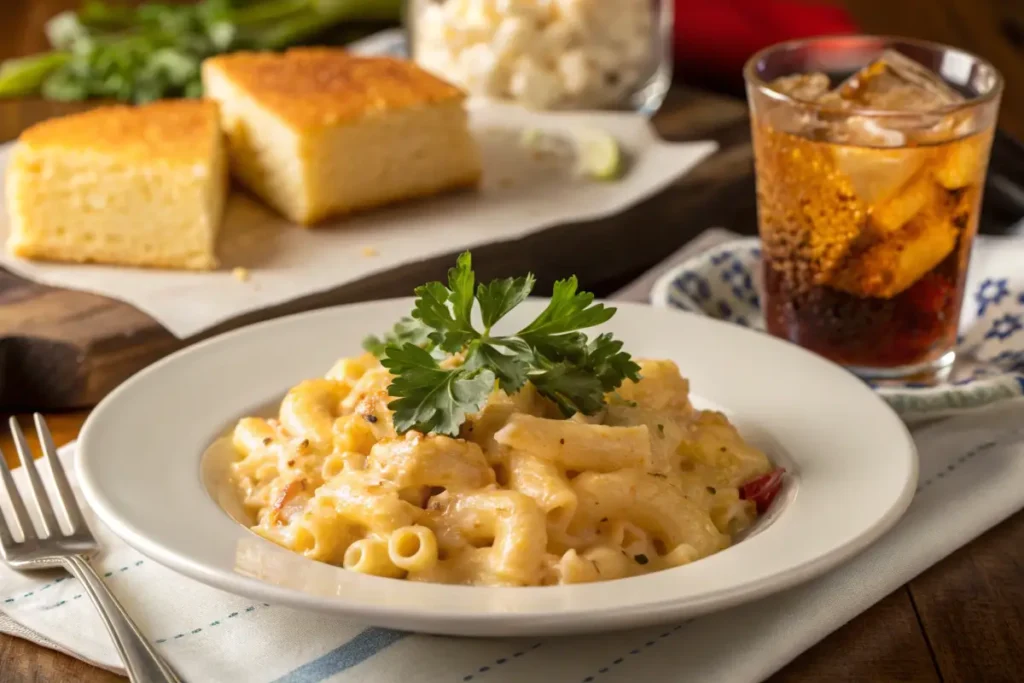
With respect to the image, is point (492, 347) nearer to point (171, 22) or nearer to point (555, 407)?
point (555, 407)

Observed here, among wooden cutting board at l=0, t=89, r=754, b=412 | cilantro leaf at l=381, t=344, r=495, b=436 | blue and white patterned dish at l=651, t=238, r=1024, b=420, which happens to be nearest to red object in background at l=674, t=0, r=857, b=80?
wooden cutting board at l=0, t=89, r=754, b=412

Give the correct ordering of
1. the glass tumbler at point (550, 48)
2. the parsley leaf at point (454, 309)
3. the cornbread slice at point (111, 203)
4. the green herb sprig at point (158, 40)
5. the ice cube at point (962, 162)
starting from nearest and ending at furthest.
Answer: the parsley leaf at point (454, 309) < the ice cube at point (962, 162) < the cornbread slice at point (111, 203) < the glass tumbler at point (550, 48) < the green herb sprig at point (158, 40)

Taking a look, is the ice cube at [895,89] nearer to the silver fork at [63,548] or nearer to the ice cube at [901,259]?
the ice cube at [901,259]

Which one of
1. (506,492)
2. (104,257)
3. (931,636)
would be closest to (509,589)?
(506,492)

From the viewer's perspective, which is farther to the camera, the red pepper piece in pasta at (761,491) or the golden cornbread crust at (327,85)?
the golden cornbread crust at (327,85)

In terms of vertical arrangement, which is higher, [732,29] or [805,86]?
[805,86]

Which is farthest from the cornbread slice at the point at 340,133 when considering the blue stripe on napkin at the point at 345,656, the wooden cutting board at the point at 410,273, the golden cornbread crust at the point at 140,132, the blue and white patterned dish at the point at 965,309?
the blue stripe on napkin at the point at 345,656

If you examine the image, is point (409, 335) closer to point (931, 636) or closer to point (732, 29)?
point (931, 636)

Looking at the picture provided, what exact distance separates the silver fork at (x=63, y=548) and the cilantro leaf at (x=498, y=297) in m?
0.67

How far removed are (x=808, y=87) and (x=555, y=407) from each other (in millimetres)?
1021

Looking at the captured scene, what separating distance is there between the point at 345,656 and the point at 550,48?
266 centimetres

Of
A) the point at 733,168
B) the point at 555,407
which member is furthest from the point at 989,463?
the point at 733,168

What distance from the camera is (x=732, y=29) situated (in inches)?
179

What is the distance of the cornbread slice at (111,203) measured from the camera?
3191mm
